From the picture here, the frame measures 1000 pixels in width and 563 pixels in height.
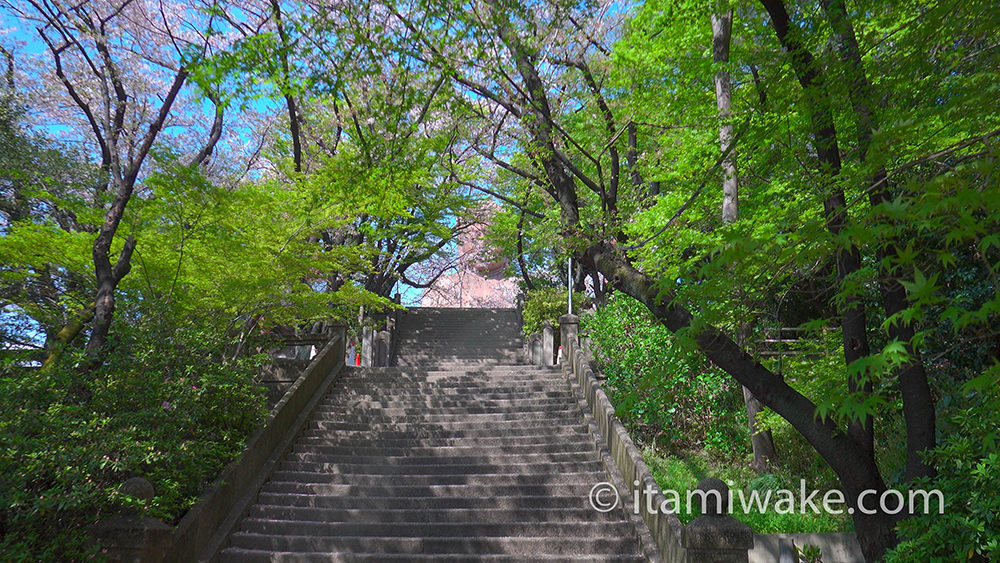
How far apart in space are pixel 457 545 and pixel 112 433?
3.89 meters

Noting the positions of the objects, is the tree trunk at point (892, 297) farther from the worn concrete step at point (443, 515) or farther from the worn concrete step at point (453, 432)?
the worn concrete step at point (453, 432)

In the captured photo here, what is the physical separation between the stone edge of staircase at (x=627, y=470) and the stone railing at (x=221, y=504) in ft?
16.2

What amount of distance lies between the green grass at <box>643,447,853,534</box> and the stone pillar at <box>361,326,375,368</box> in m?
10.2

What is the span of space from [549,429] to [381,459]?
283 cm

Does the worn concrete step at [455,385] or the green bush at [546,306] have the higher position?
the green bush at [546,306]

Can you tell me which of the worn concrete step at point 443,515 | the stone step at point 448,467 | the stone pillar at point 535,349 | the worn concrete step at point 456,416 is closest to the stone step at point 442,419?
the worn concrete step at point 456,416

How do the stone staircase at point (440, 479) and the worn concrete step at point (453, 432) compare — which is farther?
the worn concrete step at point (453, 432)

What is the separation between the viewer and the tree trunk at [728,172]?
7156 millimetres

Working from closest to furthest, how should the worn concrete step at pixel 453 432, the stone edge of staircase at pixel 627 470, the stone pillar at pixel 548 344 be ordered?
the stone edge of staircase at pixel 627 470
the worn concrete step at pixel 453 432
the stone pillar at pixel 548 344

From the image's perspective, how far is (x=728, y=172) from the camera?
7.46 m

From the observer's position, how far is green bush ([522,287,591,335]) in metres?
18.0

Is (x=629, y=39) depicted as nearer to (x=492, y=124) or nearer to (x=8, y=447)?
(x=492, y=124)

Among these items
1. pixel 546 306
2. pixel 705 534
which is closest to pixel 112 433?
pixel 705 534

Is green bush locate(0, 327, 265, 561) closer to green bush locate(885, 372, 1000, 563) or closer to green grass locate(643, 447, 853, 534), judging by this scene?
green grass locate(643, 447, 853, 534)
